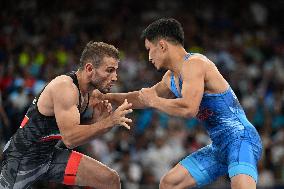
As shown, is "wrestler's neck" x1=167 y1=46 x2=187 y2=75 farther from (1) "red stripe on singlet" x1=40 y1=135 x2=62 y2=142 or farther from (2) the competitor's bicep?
(1) "red stripe on singlet" x1=40 y1=135 x2=62 y2=142

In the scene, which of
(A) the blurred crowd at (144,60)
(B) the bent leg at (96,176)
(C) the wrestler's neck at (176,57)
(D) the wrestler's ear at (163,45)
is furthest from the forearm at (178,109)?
(A) the blurred crowd at (144,60)

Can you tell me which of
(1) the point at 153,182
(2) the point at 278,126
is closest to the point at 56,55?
(1) the point at 153,182

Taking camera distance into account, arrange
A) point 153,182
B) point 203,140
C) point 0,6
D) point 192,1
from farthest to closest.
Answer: point 192,1 < point 0,6 < point 203,140 < point 153,182

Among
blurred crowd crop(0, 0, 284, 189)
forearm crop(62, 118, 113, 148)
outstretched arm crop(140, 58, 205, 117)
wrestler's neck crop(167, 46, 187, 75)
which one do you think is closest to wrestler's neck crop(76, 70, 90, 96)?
forearm crop(62, 118, 113, 148)

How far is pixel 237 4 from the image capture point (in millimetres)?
15156

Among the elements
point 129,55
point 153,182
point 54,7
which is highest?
point 54,7

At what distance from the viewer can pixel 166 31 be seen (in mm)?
5797

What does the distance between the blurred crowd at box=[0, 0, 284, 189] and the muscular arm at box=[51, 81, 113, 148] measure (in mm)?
3478

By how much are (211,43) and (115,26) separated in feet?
6.89

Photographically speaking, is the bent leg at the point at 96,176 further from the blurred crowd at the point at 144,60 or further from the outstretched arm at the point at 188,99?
the blurred crowd at the point at 144,60

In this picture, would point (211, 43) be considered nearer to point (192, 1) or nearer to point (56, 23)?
point (192, 1)

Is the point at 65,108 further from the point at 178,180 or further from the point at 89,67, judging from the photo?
the point at 178,180

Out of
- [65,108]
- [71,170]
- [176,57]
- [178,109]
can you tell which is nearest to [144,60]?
[71,170]

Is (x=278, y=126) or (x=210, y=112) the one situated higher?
(x=210, y=112)
